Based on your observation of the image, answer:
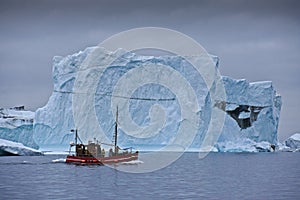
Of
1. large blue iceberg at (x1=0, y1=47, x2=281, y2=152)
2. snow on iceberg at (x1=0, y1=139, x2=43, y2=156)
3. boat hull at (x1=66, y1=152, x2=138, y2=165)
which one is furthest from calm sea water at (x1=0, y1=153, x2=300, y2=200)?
large blue iceberg at (x1=0, y1=47, x2=281, y2=152)

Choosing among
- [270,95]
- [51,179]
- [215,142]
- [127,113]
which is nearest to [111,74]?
[127,113]

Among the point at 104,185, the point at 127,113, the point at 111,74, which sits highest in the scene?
the point at 111,74

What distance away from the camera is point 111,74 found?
44.5m

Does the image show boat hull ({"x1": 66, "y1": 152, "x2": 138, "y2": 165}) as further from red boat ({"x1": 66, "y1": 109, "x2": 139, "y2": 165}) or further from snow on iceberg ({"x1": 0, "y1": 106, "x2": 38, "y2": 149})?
snow on iceberg ({"x1": 0, "y1": 106, "x2": 38, "y2": 149})

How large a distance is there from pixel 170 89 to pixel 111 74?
215 inches

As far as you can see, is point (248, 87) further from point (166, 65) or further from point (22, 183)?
point (22, 183)

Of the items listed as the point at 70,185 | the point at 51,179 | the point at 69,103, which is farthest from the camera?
the point at 69,103

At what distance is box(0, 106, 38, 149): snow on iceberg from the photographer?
146 ft

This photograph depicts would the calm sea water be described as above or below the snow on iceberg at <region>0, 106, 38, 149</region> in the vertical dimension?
below

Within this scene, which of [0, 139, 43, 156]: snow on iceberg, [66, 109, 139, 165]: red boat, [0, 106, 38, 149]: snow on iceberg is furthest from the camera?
[0, 106, 38, 149]: snow on iceberg

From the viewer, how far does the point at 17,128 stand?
4534cm

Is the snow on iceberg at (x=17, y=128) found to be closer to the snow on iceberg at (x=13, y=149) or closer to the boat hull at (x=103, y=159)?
the snow on iceberg at (x=13, y=149)

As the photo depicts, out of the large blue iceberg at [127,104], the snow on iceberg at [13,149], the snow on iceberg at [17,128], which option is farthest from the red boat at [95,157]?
the snow on iceberg at [17,128]

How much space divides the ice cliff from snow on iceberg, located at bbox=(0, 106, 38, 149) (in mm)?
1352
